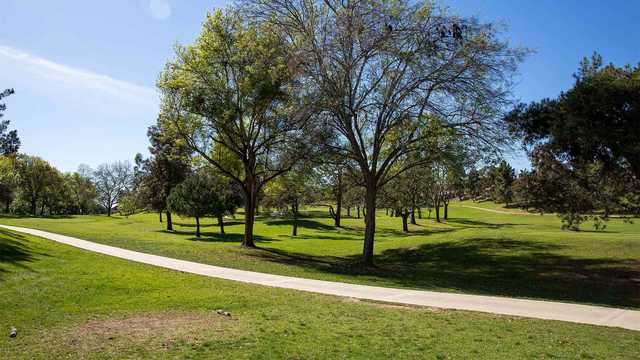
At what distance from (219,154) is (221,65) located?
293 inches

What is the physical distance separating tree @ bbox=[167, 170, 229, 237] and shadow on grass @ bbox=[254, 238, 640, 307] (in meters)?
18.4

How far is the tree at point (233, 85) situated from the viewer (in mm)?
24969

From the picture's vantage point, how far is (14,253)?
16.9 meters

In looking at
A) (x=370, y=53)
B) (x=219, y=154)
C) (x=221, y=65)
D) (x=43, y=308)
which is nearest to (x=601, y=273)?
(x=370, y=53)

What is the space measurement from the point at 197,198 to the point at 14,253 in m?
26.0

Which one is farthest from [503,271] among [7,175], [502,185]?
[7,175]

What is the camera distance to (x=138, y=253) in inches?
875

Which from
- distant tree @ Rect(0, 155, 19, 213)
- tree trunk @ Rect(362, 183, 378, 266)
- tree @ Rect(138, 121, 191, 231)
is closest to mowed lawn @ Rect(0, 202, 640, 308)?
tree trunk @ Rect(362, 183, 378, 266)

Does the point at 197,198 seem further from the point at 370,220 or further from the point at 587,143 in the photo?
the point at 587,143

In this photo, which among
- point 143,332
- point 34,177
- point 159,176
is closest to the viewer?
point 143,332

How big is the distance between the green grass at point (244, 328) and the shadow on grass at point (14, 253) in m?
1.39

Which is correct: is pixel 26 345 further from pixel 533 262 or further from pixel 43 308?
pixel 533 262

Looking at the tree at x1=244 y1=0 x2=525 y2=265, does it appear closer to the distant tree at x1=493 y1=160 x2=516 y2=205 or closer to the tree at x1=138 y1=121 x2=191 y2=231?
the distant tree at x1=493 y1=160 x2=516 y2=205

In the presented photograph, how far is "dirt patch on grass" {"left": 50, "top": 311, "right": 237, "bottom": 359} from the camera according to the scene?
295 inches
